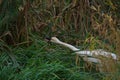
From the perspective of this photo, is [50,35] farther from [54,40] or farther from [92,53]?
[92,53]

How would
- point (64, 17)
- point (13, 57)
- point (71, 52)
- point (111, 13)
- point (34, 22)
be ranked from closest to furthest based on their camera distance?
point (13, 57) < point (71, 52) < point (34, 22) < point (64, 17) < point (111, 13)

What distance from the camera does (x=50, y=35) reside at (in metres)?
5.55

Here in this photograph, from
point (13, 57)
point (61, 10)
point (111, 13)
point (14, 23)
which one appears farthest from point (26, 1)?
point (111, 13)

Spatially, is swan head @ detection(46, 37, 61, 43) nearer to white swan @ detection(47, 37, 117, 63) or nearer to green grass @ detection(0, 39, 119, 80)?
white swan @ detection(47, 37, 117, 63)

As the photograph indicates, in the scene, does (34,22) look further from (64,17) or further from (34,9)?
(64,17)

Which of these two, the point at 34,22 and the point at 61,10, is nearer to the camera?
the point at 34,22

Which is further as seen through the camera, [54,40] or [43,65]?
[54,40]

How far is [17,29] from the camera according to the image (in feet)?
16.9

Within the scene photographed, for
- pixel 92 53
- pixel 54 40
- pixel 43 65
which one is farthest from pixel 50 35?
pixel 92 53

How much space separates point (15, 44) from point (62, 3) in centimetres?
145

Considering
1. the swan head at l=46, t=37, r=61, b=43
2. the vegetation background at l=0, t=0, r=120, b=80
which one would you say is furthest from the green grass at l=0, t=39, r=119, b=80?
the swan head at l=46, t=37, r=61, b=43

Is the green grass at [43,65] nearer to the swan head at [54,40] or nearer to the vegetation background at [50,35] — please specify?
the vegetation background at [50,35]

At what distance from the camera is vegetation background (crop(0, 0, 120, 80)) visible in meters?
4.30

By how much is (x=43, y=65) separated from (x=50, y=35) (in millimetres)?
1184
